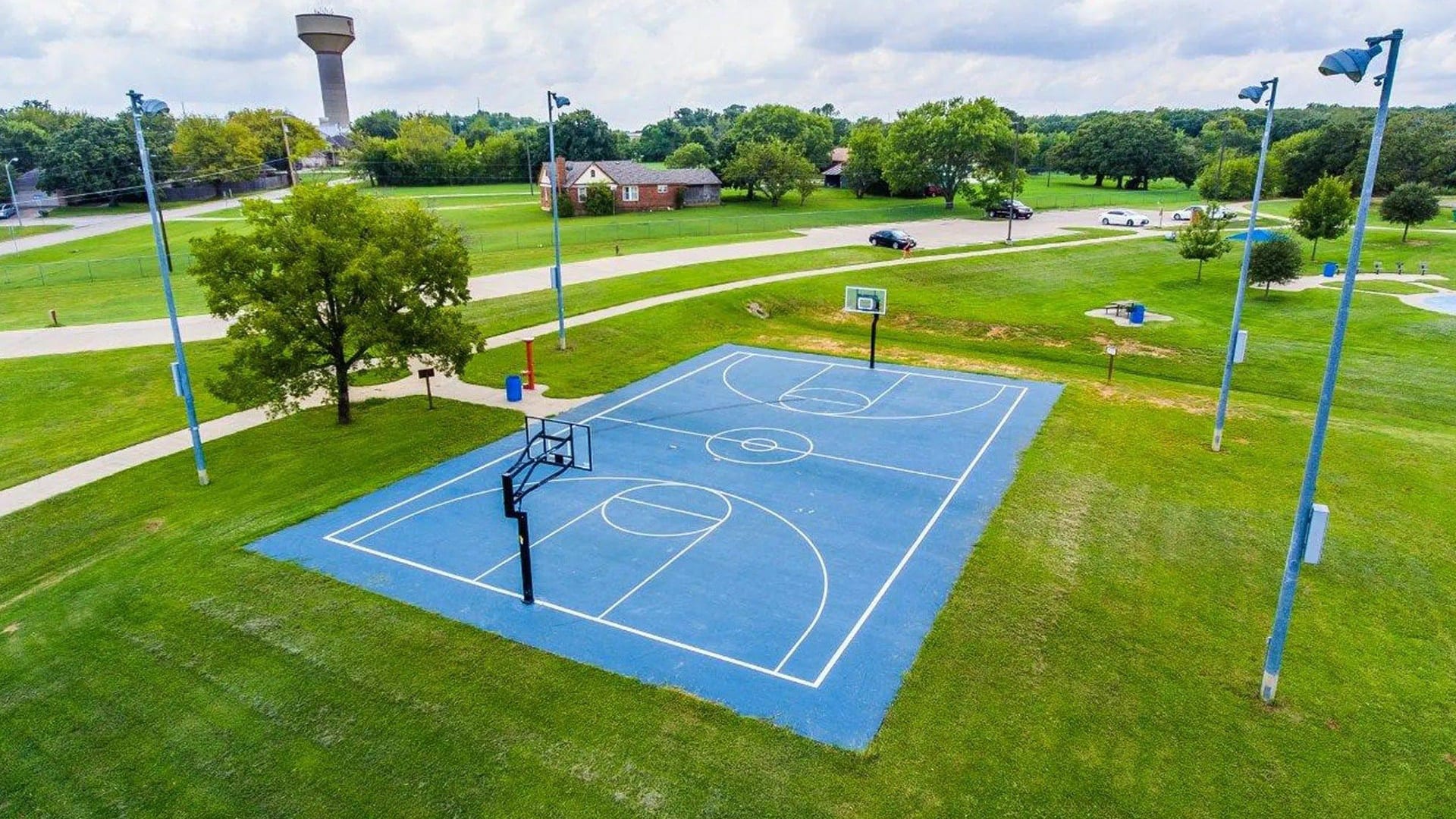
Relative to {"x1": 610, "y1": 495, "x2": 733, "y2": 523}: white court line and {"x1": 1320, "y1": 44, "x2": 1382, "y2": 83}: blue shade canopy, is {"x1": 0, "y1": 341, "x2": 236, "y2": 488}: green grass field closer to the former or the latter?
{"x1": 610, "y1": 495, "x2": 733, "y2": 523}: white court line

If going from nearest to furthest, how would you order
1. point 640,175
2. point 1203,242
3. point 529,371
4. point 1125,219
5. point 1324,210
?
point 529,371 → point 1203,242 → point 1324,210 → point 1125,219 → point 640,175

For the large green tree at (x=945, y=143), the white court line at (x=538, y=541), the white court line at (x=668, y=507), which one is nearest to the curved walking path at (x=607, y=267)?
the large green tree at (x=945, y=143)

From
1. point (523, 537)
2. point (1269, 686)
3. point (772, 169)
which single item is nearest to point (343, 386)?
point (523, 537)

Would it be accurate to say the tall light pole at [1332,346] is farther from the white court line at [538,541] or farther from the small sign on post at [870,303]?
the small sign on post at [870,303]

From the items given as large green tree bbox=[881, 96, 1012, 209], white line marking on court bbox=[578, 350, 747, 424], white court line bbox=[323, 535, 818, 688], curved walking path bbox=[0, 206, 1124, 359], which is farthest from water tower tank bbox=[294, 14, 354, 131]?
A: white court line bbox=[323, 535, 818, 688]

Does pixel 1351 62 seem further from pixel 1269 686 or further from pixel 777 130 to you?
pixel 777 130
